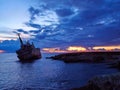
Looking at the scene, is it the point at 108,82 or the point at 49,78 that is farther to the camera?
the point at 49,78

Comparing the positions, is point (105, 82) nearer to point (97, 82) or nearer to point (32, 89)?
point (97, 82)

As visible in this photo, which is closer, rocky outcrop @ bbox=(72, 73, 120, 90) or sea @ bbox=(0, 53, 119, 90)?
rocky outcrop @ bbox=(72, 73, 120, 90)

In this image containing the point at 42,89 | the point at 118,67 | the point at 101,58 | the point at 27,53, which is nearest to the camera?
the point at 42,89

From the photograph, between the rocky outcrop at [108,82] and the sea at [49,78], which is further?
the sea at [49,78]

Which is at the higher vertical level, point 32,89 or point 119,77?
point 119,77

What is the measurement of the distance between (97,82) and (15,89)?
22.7m

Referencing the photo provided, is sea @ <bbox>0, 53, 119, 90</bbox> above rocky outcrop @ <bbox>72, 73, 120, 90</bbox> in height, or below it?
below

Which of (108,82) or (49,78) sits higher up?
(108,82)

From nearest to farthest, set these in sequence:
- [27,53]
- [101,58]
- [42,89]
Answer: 1. [42,89]
2. [101,58]
3. [27,53]

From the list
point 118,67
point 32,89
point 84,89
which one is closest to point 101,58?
point 118,67

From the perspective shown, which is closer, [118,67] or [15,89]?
[15,89]

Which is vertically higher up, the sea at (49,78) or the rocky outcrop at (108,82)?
the rocky outcrop at (108,82)

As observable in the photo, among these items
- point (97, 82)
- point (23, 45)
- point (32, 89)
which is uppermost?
point (23, 45)

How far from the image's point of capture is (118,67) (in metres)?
72.6
